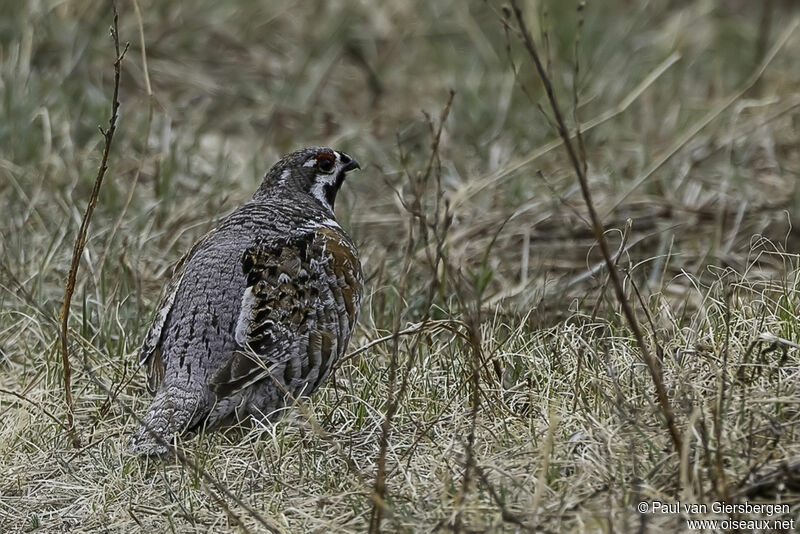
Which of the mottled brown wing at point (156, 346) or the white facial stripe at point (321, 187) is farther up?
the white facial stripe at point (321, 187)

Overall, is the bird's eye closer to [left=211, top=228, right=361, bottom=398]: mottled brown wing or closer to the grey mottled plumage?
the grey mottled plumage

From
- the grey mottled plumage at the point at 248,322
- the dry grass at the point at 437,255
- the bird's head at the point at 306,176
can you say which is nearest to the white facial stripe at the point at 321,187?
the bird's head at the point at 306,176

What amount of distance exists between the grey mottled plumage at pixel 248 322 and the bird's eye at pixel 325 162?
48 cm

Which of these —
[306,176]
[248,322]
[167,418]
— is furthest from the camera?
[306,176]

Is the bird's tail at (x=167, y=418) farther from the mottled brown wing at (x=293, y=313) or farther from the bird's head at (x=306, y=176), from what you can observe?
the bird's head at (x=306, y=176)

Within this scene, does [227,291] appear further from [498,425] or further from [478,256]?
[478,256]

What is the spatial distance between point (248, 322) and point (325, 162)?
3.85 feet

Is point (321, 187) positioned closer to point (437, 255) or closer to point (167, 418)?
point (437, 255)

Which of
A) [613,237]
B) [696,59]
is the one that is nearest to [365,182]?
[613,237]

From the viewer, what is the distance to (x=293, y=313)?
14.3ft

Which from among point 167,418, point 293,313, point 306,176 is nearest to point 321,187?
point 306,176

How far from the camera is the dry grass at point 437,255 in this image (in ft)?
11.5

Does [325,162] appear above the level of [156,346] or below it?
above

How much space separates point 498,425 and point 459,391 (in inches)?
12.4
